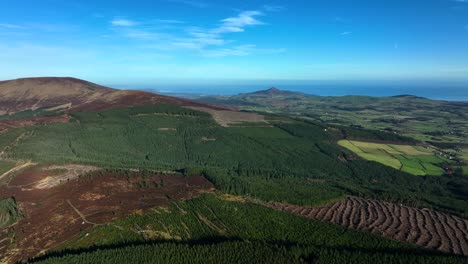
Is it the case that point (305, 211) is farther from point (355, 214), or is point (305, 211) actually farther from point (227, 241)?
point (227, 241)

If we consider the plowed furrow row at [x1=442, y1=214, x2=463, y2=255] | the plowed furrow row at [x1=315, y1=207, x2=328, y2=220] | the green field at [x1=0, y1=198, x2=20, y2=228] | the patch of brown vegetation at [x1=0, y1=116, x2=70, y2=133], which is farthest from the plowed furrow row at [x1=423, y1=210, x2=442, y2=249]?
the patch of brown vegetation at [x1=0, y1=116, x2=70, y2=133]

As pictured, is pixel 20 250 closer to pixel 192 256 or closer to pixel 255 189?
pixel 192 256

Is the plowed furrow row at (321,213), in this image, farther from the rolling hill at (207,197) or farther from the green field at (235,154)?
the green field at (235,154)

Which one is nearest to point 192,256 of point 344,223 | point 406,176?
point 344,223

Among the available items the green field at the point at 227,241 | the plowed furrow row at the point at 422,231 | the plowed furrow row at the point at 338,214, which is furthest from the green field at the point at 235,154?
the green field at the point at 227,241

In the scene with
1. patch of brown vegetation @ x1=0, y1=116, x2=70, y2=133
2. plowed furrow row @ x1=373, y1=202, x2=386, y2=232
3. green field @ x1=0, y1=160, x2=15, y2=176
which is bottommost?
plowed furrow row @ x1=373, y1=202, x2=386, y2=232

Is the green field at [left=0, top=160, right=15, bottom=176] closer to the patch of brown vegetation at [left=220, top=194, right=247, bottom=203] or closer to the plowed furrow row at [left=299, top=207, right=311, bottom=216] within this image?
the patch of brown vegetation at [left=220, top=194, right=247, bottom=203]
